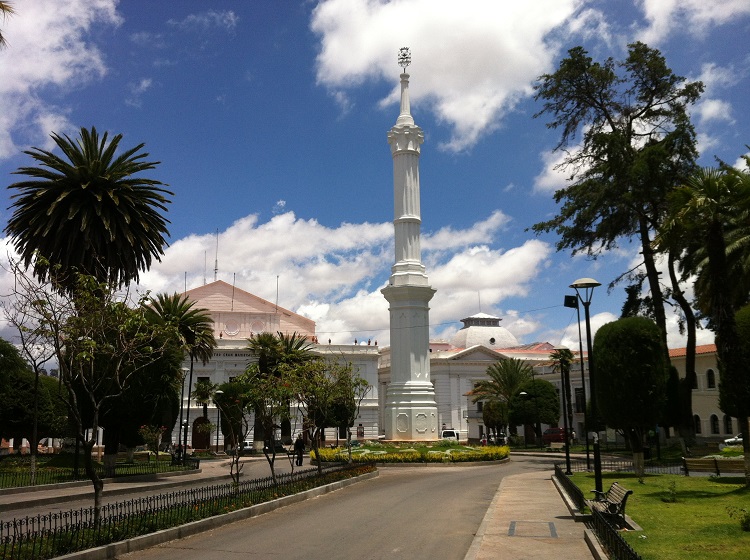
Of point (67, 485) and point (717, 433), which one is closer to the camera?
point (67, 485)

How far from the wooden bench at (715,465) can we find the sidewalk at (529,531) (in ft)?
22.4

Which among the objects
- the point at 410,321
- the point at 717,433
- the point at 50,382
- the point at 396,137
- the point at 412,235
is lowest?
the point at 717,433

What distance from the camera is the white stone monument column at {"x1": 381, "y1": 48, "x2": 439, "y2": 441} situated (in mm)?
44812

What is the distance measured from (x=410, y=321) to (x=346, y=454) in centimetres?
1125

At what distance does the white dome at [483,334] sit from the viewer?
101 m

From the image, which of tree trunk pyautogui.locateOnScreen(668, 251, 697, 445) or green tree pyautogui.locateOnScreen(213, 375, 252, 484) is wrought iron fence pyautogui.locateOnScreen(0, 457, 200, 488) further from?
tree trunk pyautogui.locateOnScreen(668, 251, 697, 445)

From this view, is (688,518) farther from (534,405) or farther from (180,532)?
(534,405)

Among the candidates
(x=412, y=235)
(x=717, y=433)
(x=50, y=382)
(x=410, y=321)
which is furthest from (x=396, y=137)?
(x=717, y=433)

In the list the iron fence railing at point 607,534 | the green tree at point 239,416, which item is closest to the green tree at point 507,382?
the green tree at point 239,416

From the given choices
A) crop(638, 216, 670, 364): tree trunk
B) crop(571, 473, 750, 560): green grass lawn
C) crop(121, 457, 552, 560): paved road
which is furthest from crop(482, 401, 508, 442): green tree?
crop(121, 457, 552, 560): paved road

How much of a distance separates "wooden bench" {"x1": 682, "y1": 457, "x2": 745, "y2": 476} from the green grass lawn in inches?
56.3

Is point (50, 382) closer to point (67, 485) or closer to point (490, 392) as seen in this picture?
point (67, 485)

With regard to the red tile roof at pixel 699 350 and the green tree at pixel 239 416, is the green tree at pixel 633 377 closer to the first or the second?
the green tree at pixel 239 416

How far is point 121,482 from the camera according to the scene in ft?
85.8
